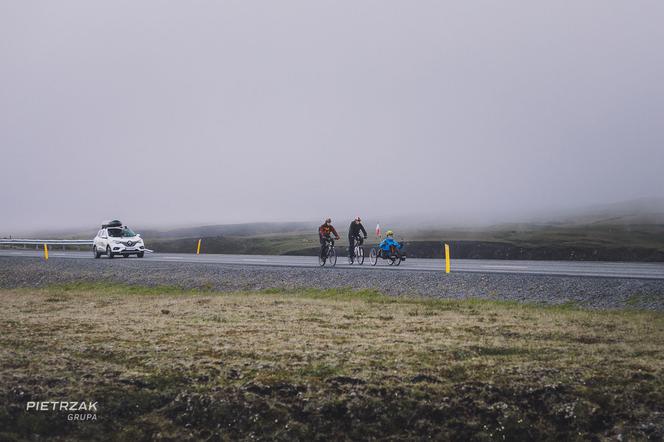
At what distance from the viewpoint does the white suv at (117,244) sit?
1593 inches

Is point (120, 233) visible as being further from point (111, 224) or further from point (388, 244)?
point (388, 244)

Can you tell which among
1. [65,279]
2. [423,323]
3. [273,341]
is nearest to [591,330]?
[423,323]

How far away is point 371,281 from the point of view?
74.3 ft

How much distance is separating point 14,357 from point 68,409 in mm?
2550

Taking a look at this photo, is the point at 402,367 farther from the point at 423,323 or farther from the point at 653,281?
the point at 653,281

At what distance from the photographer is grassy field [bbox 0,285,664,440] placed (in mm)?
8227

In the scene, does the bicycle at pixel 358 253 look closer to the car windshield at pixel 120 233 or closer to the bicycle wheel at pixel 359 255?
the bicycle wheel at pixel 359 255

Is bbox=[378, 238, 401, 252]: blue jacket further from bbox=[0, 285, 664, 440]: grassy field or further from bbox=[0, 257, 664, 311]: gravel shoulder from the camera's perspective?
bbox=[0, 285, 664, 440]: grassy field

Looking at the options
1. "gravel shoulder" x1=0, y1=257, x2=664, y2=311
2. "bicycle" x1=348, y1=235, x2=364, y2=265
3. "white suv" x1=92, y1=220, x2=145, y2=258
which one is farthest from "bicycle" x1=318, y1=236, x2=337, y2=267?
"white suv" x1=92, y1=220, x2=145, y2=258

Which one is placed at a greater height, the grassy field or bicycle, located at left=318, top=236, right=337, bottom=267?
bicycle, located at left=318, top=236, right=337, bottom=267

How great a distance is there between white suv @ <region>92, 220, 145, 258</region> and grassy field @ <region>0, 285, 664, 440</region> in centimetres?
2724

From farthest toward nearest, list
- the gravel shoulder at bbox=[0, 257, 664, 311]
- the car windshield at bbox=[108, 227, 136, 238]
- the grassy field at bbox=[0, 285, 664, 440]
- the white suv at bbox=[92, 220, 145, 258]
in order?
1. the car windshield at bbox=[108, 227, 136, 238]
2. the white suv at bbox=[92, 220, 145, 258]
3. the gravel shoulder at bbox=[0, 257, 664, 311]
4. the grassy field at bbox=[0, 285, 664, 440]

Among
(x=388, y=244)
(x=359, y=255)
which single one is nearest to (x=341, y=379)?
(x=388, y=244)

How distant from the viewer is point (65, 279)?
1161 inches
